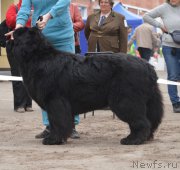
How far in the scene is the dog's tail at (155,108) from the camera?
6262 mm

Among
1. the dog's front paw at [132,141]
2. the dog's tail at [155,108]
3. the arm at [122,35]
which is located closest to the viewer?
the dog's front paw at [132,141]

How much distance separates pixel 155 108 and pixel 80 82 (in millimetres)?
905

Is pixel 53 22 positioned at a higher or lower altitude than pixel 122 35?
higher

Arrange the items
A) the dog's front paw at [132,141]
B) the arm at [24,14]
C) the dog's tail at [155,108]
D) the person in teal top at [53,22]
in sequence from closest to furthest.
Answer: the dog's front paw at [132,141] < the dog's tail at [155,108] < the person in teal top at [53,22] < the arm at [24,14]

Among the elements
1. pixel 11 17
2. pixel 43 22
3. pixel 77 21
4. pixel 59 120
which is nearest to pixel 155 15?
pixel 77 21

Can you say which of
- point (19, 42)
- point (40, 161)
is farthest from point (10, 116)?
point (40, 161)

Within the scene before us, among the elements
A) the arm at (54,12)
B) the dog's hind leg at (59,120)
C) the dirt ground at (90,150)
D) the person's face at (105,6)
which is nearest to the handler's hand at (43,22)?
the arm at (54,12)

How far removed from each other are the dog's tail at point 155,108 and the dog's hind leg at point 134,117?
167 millimetres

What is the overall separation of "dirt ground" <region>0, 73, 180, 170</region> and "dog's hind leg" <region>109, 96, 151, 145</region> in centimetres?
12

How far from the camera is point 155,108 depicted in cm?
632

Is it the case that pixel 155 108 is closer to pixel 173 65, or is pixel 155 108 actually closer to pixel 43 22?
pixel 43 22

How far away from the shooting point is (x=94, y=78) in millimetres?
6012

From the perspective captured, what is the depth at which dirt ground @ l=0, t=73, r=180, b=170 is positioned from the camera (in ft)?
16.2

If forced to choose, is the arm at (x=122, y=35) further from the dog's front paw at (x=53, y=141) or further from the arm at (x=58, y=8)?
the dog's front paw at (x=53, y=141)
